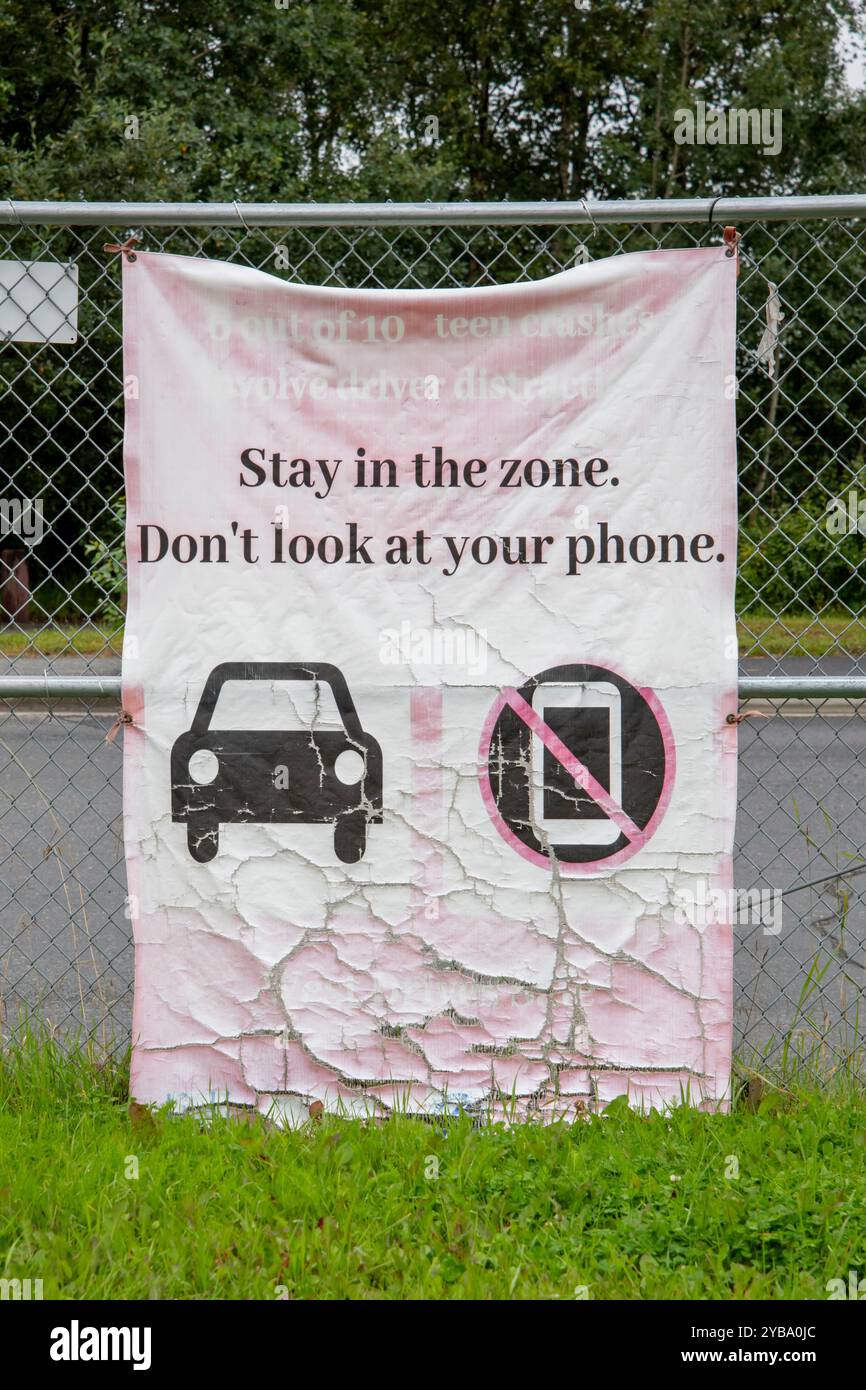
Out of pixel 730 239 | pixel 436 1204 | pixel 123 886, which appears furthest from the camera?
pixel 123 886

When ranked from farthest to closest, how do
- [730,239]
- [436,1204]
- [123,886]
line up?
[123,886], [730,239], [436,1204]

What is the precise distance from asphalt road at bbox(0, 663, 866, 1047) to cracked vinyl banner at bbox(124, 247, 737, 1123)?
420mm

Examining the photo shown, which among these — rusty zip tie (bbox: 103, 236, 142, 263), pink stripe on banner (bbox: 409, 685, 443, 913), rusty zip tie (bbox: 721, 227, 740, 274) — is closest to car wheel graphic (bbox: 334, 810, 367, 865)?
pink stripe on banner (bbox: 409, 685, 443, 913)

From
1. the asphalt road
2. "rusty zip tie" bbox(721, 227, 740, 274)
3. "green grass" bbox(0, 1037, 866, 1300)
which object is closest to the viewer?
"green grass" bbox(0, 1037, 866, 1300)

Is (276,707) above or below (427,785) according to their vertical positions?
above

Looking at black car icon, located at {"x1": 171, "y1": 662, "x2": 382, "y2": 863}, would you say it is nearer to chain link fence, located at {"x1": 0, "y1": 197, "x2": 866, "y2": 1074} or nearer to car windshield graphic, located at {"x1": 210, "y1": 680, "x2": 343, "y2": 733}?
car windshield graphic, located at {"x1": 210, "y1": 680, "x2": 343, "y2": 733}

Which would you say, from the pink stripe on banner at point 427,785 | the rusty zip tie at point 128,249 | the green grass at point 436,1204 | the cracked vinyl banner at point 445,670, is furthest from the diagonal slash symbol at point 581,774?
the rusty zip tie at point 128,249

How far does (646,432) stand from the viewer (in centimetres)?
270

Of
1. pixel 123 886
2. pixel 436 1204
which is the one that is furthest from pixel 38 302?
pixel 123 886

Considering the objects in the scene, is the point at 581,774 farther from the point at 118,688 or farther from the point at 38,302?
the point at 38,302

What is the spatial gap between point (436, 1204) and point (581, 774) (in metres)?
0.98

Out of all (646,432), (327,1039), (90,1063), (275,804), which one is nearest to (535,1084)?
(327,1039)

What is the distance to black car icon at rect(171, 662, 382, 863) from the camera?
107 inches

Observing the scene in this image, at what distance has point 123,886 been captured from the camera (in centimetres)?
455
